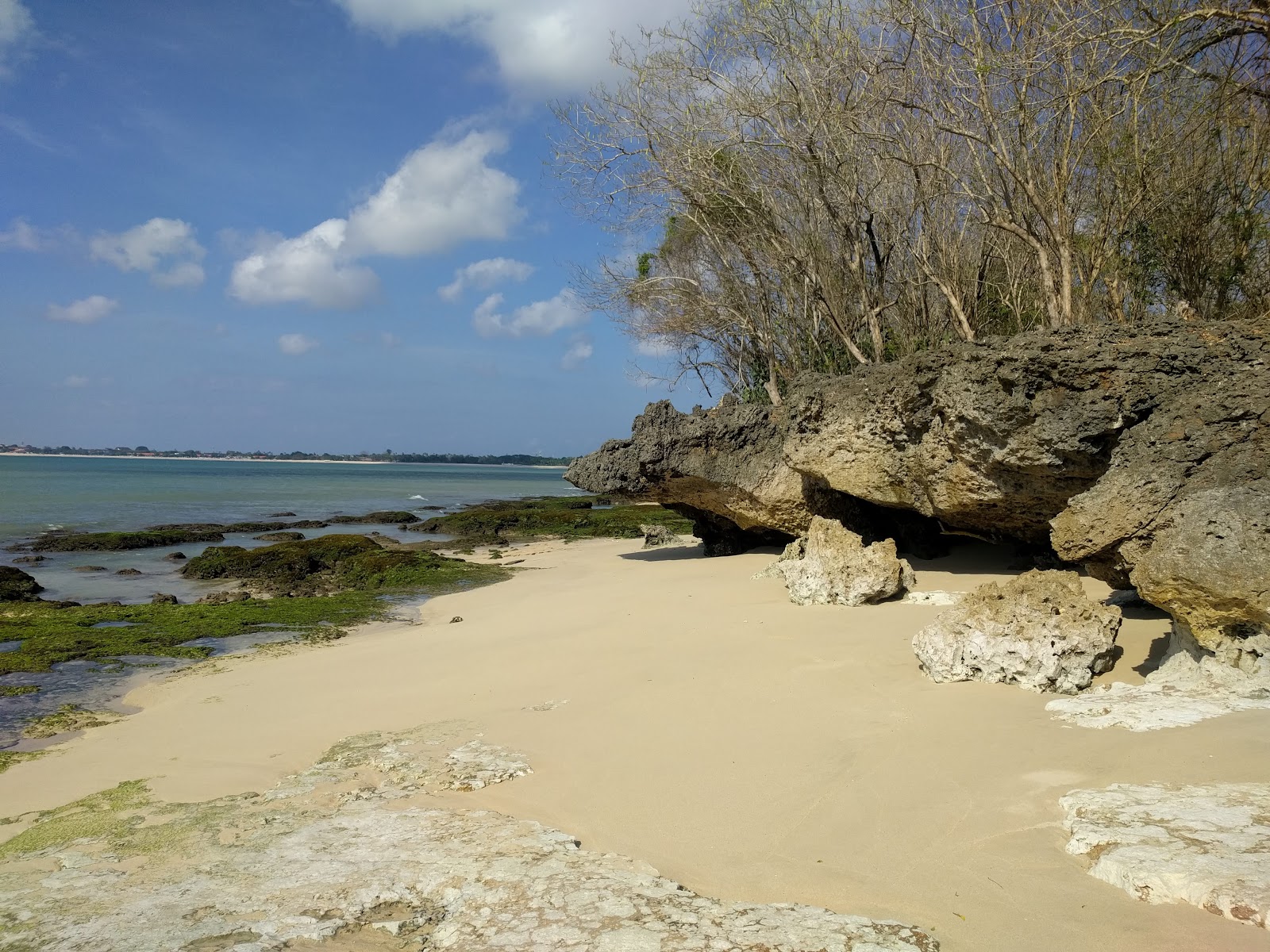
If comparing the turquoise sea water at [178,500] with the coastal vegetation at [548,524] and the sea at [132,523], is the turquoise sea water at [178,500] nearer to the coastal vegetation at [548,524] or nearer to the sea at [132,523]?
the sea at [132,523]

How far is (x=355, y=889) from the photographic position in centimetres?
342

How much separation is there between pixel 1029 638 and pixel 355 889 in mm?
4226

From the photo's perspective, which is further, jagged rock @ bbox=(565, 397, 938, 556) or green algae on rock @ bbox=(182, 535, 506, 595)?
green algae on rock @ bbox=(182, 535, 506, 595)

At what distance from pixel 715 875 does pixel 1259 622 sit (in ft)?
11.2

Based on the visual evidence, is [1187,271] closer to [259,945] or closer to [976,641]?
[976,641]

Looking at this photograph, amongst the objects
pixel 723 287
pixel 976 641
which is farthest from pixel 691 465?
pixel 976 641

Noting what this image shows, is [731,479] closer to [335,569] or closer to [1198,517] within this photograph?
[1198,517]

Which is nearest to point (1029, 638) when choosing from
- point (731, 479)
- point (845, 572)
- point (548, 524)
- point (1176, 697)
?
point (1176, 697)

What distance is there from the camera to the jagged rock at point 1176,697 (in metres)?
4.28

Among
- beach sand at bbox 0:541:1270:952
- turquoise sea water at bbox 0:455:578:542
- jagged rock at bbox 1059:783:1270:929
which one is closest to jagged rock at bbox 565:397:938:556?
beach sand at bbox 0:541:1270:952

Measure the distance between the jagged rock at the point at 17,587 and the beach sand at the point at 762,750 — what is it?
Answer: 7260 millimetres

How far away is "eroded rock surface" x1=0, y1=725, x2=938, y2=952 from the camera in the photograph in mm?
2977

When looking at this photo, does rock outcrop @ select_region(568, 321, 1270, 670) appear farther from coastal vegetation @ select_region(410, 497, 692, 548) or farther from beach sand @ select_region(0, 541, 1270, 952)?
coastal vegetation @ select_region(410, 497, 692, 548)

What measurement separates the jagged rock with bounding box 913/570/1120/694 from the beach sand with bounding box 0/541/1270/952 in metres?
0.15
